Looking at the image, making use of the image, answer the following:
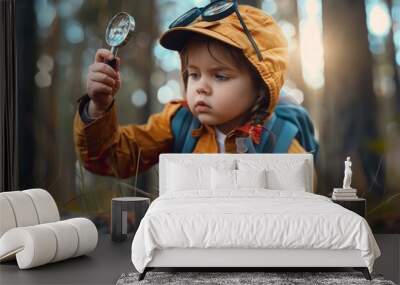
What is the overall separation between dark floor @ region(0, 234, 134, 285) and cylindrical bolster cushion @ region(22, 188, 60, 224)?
406 mm

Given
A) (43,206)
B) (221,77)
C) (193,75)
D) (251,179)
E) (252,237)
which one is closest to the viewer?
(252,237)

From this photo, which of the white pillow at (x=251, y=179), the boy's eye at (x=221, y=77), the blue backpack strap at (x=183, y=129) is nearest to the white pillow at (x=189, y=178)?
the white pillow at (x=251, y=179)

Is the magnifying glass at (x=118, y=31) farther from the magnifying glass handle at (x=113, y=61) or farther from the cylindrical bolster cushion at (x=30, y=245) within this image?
the cylindrical bolster cushion at (x=30, y=245)

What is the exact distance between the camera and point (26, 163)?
6164 millimetres

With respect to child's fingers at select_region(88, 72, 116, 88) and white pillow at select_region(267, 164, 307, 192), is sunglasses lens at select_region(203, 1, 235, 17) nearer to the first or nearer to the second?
child's fingers at select_region(88, 72, 116, 88)

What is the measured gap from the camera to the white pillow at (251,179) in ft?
17.2

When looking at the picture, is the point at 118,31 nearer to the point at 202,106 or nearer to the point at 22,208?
the point at 202,106

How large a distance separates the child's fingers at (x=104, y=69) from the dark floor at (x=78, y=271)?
6.46 feet

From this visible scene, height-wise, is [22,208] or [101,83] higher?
[101,83]

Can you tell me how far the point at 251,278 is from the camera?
3922 mm

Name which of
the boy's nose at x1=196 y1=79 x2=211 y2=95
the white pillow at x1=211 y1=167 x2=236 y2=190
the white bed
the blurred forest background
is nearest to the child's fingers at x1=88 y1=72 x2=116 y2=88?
the blurred forest background

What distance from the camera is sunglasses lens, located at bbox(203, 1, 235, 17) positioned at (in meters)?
5.93

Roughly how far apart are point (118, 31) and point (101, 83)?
1.88 feet

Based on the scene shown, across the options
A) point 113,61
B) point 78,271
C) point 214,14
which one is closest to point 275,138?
point 214,14
